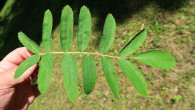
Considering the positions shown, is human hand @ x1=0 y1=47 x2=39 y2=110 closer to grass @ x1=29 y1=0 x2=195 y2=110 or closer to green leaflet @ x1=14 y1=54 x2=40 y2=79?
green leaflet @ x1=14 y1=54 x2=40 y2=79

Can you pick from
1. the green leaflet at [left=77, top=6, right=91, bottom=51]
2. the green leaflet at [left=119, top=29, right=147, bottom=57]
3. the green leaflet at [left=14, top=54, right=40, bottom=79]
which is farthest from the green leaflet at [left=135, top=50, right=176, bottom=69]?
the green leaflet at [left=14, top=54, right=40, bottom=79]

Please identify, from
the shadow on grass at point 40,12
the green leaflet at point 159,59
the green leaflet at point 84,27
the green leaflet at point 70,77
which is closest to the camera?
the green leaflet at point 159,59

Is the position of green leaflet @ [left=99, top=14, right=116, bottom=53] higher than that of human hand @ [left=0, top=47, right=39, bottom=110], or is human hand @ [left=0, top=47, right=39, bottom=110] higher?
green leaflet @ [left=99, top=14, right=116, bottom=53]

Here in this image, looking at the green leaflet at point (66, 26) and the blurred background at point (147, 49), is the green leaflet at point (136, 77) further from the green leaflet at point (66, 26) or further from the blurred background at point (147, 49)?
the blurred background at point (147, 49)

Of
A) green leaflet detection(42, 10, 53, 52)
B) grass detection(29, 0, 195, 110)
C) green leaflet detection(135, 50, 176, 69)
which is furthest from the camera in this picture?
grass detection(29, 0, 195, 110)

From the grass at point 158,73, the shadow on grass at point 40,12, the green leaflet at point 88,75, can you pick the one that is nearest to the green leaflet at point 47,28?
the green leaflet at point 88,75

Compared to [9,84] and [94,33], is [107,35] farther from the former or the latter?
[94,33]
